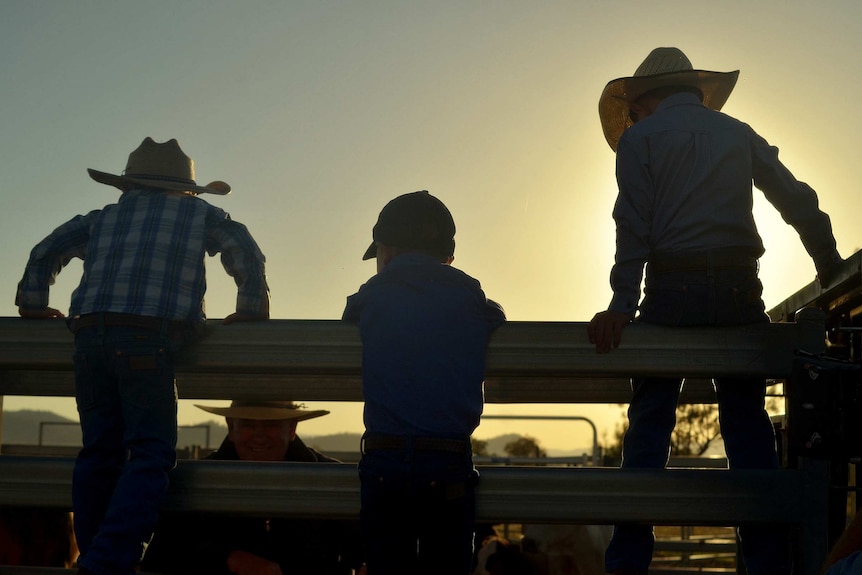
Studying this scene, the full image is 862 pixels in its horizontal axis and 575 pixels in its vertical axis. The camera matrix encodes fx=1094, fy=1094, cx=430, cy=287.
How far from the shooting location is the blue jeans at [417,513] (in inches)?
114

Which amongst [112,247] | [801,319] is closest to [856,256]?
[801,319]

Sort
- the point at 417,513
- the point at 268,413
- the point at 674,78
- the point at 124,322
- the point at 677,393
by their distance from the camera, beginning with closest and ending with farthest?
the point at 417,513 → the point at 677,393 → the point at 124,322 → the point at 674,78 → the point at 268,413

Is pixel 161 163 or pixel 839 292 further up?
pixel 161 163

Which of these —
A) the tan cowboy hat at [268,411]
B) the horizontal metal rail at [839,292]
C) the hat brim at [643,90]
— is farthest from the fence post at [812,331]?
the tan cowboy hat at [268,411]

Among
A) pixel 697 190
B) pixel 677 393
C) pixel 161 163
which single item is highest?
pixel 161 163

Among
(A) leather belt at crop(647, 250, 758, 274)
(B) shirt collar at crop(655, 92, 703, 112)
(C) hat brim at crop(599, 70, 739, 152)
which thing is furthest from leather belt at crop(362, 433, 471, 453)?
(C) hat brim at crop(599, 70, 739, 152)

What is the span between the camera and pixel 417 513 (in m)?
3.00

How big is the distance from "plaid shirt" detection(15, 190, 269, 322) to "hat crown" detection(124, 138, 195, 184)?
0.33ft

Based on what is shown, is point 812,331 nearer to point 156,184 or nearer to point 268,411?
point 156,184

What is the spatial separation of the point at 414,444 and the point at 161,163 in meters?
1.64

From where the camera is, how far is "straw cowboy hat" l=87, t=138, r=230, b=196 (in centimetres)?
396

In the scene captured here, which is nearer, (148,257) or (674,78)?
(148,257)

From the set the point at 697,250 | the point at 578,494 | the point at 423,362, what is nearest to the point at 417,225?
the point at 423,362

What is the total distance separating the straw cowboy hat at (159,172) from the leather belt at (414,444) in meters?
1.42
